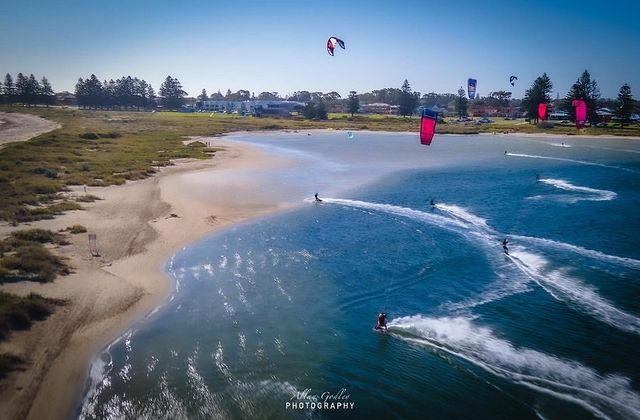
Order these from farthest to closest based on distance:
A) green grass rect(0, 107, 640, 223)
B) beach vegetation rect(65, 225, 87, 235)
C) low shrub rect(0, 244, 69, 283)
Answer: green grass rect(0, 107, 640, 223) → beach vegetation rect(65, 225, 87, 235) → low shrub rect(0, 244, 69, 283)

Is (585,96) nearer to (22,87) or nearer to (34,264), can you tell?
(34,264)

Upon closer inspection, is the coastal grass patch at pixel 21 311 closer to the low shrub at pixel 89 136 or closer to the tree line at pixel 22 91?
the low shrub at pixel 89 136

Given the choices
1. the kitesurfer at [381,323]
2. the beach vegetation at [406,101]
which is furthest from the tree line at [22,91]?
the kitesurfer at [381,323]

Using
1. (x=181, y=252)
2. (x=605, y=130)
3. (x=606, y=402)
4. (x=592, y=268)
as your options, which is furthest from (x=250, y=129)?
(x=606, y=402)

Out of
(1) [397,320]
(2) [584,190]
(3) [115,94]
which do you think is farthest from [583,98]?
(3) [115,94]

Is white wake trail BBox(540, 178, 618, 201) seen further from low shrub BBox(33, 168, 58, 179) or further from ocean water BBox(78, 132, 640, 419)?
low shrub BBox(33, 168, 58, 179)

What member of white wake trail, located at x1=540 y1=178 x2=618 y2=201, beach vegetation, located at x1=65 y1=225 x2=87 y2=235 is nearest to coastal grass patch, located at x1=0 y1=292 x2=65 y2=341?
beach vegetation, located at x1=65 y1=225 x2=87 y2=235

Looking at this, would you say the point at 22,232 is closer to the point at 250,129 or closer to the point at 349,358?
the point at 349,358
